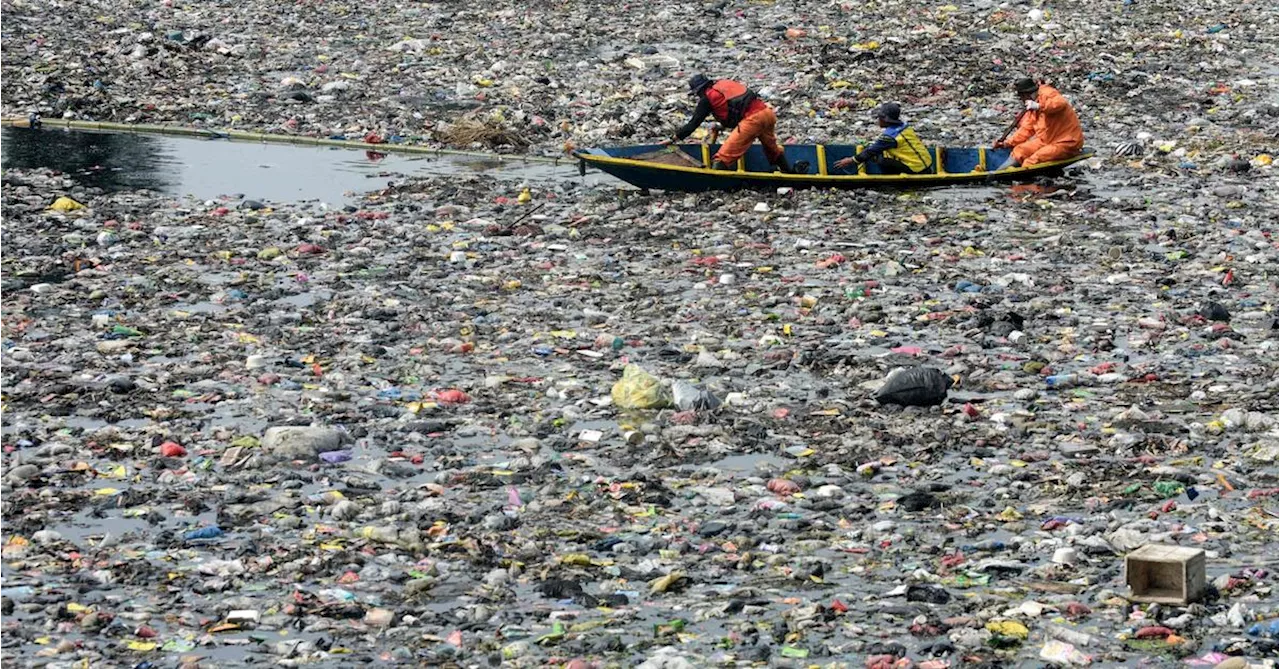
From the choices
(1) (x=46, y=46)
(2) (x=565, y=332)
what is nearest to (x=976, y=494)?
(2) (x=565, y=332)

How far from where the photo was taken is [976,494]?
698cm

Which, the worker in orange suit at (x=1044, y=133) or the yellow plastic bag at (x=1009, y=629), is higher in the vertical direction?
the worker in orange suit at (x=1044, y=133)

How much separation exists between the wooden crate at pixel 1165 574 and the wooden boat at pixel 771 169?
788 cm

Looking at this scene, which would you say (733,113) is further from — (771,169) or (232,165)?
(232,165)

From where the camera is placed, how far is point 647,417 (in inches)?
318

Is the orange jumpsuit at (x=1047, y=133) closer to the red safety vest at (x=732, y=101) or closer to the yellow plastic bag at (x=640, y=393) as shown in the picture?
the red safety vest at (x=732, y=101)

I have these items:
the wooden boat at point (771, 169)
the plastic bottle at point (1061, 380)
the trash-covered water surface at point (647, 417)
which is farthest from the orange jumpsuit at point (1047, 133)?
the plastic bottle at point (1061, 380)

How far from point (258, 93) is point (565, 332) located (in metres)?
9.97

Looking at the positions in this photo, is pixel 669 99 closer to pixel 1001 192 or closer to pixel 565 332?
pixel 1001 192

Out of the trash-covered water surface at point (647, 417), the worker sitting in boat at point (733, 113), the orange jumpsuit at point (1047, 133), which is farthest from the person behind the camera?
the orange jumpsuit at point (1047, 133)

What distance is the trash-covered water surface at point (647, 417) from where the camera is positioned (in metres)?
5.69

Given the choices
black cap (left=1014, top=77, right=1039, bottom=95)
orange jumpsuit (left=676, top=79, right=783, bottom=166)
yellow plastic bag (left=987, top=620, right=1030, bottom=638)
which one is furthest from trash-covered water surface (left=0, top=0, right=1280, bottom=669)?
black cap (left=1014, top=77, right=1039, bottom=95)

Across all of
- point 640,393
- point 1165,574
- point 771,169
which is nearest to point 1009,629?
point 1165,574

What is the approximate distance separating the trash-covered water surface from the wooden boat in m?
0.17
